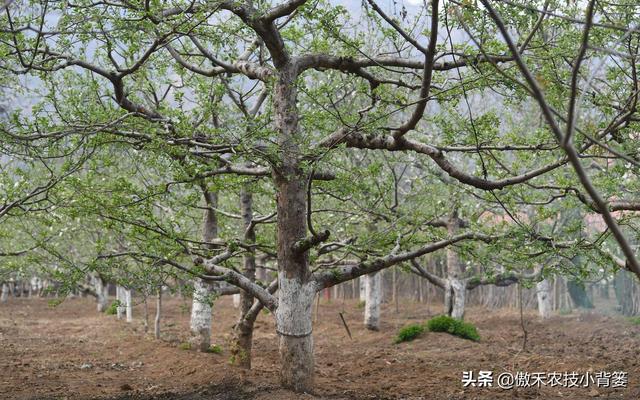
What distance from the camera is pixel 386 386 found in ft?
27.8

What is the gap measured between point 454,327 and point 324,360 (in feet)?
13.2

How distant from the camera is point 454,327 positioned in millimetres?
14281

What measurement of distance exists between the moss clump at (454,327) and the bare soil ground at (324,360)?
1.19 feet

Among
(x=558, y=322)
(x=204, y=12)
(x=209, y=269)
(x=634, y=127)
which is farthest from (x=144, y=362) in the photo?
(x=558, y=322)

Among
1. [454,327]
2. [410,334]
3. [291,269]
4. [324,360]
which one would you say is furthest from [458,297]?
[291,269]

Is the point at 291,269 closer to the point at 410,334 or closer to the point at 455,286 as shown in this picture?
the point at 410,334

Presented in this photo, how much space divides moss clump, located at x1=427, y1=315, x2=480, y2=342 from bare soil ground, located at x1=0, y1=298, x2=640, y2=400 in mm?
363

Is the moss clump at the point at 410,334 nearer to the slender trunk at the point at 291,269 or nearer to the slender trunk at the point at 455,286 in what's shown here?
the slender trunk at the point at 455,286

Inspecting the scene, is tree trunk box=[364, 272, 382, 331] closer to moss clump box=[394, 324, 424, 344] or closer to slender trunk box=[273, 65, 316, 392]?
moss clump box=[394, 324, 424, 344]

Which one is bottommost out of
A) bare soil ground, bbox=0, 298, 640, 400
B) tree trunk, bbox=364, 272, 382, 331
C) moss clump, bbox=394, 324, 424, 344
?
bare soil ground, bbox=0, 298, 640, 400

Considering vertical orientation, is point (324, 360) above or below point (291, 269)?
below

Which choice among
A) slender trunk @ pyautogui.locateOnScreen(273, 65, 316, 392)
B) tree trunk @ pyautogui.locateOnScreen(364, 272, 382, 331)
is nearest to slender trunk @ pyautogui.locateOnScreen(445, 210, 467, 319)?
tree trunk @ pyautogui.locateOnScreen(364, 272, 382, 331)

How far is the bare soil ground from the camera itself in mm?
7859

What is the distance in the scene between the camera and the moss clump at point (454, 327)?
14.0 m
